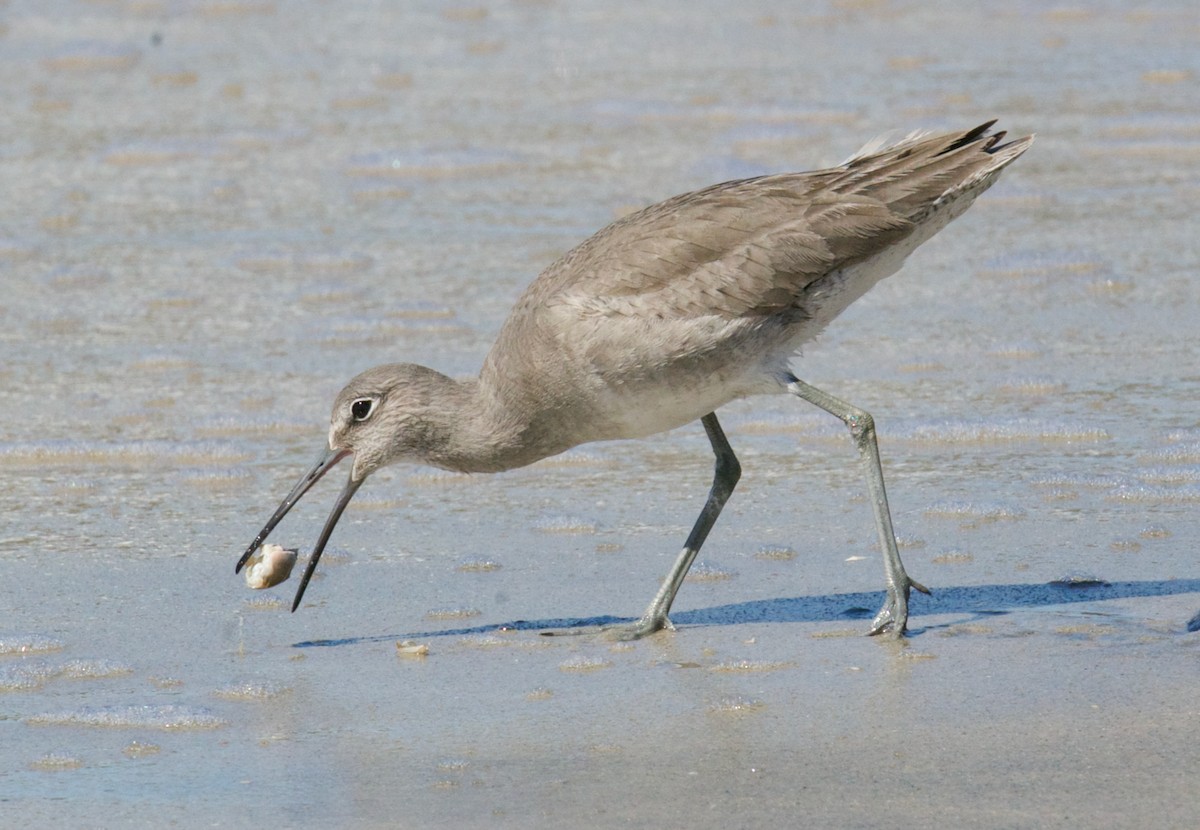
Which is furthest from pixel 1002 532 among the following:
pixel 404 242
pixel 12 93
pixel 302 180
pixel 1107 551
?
pixel 12 93

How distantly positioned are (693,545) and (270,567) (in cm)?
121

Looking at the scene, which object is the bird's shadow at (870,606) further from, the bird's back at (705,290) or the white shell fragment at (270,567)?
the bird's back at (705,290)

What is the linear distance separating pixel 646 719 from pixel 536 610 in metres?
0.93

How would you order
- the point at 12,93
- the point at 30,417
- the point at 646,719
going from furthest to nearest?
the point at 12,93, the point at 30,417, the point at 646,719

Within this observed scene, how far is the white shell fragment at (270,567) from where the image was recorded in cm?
548

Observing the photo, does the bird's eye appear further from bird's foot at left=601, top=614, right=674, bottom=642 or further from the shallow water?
bird's foot at left=601, top=614, right=674, bottom=642

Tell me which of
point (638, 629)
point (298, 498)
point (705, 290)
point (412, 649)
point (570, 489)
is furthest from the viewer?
point (570, 489)

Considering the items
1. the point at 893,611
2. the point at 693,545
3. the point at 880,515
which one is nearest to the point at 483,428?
the point at 693,545

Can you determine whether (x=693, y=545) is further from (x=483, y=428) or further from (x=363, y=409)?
(x=363, y=409)

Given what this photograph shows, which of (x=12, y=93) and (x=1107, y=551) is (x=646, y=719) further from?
(x=12, y=93)

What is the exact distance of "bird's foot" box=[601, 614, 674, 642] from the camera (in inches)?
209

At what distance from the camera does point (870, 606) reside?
5473 millimetres

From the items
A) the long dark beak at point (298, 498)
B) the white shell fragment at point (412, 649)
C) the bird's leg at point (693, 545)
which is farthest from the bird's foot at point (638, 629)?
the long dark beak at point (298, 498)

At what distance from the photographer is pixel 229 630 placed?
17.5 ft
